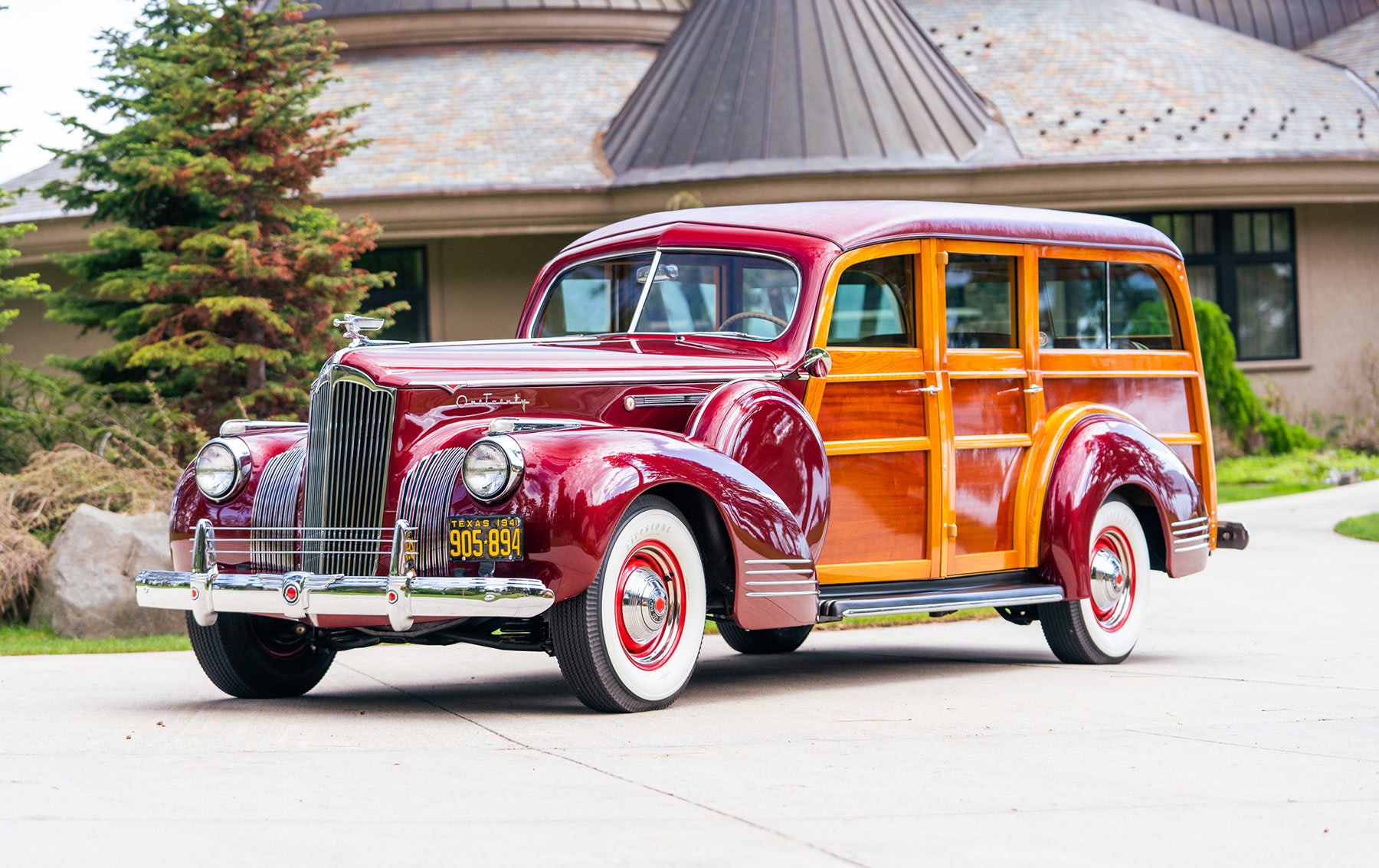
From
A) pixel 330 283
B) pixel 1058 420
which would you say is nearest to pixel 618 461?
pixel 1058 420

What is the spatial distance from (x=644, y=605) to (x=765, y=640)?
9.95 ft

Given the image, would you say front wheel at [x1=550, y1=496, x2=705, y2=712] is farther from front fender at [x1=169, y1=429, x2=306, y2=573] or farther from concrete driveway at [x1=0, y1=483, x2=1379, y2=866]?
front fender at [x1=169, y1=429, x2=306, y2=573]

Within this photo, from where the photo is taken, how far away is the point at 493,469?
603 cm

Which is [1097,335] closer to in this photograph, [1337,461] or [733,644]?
[733,644]

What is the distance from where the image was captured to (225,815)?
4.36 m

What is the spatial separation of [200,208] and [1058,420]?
337 inches

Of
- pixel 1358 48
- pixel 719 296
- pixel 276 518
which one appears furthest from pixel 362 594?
pixel 1358 48

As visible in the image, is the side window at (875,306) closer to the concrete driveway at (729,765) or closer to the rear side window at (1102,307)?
the rear side window at (1102,307)

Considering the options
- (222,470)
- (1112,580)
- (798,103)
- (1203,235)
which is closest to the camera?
(222,470)

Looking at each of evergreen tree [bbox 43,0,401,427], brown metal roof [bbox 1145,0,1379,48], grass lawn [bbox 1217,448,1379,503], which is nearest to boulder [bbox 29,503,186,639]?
evergreen tree [bbox 43,0,401,427]

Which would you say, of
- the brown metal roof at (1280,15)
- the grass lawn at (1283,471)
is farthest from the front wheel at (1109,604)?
the brown metal roof at (1280,15)

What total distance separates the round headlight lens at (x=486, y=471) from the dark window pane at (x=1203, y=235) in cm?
1716

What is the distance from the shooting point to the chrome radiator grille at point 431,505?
6.12m

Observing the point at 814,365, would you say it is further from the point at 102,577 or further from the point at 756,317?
the point at 102,577
